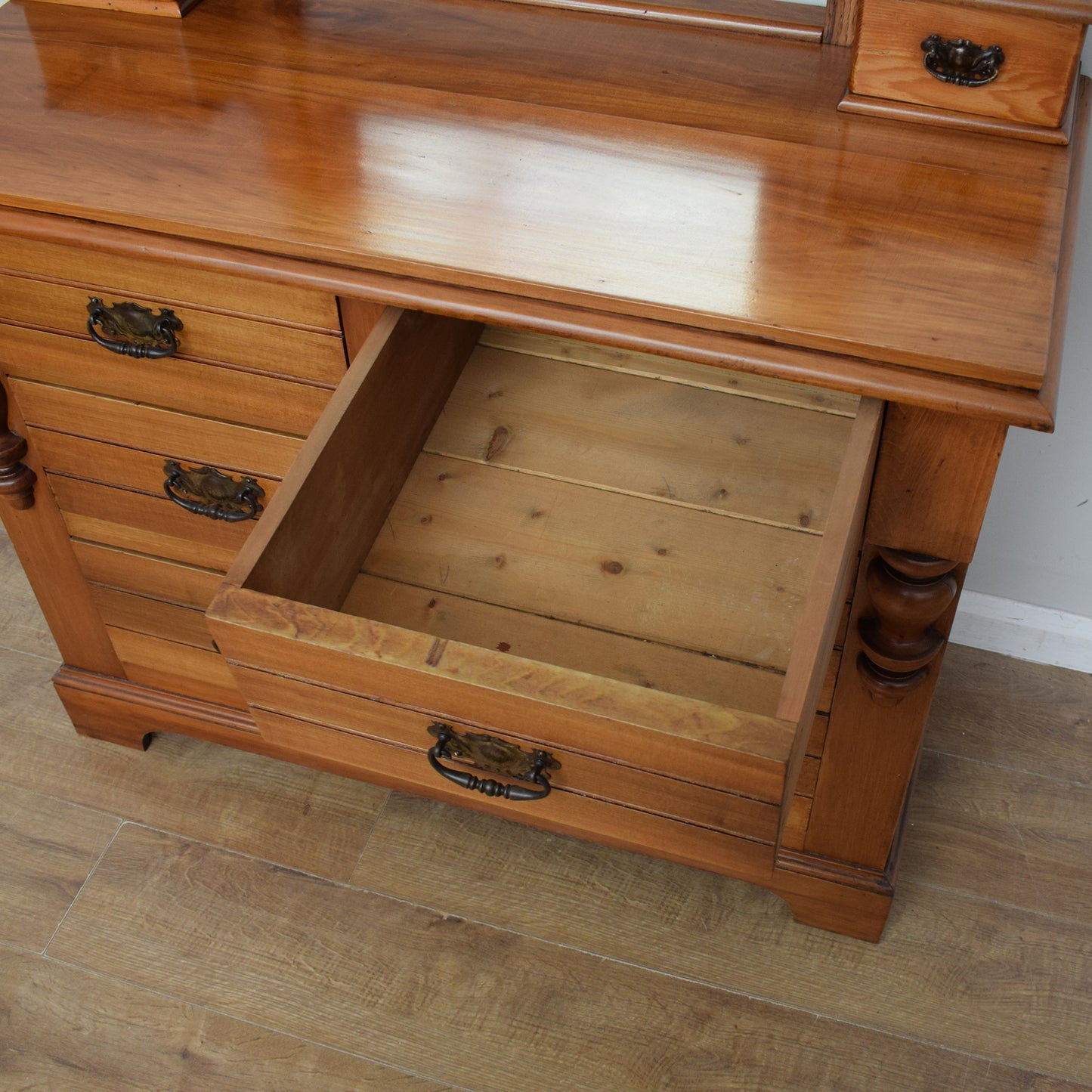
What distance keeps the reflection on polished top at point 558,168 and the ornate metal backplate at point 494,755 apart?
328 mm

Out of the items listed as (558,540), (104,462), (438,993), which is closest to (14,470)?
(104,462)

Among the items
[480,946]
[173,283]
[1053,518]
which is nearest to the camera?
[173,283]

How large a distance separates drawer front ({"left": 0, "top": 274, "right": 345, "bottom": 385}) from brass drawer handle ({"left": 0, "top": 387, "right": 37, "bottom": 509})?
143mm

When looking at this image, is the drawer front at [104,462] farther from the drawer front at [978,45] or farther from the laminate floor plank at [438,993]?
the drawer front at [978,45]

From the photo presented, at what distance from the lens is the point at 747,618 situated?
1027 millimetres

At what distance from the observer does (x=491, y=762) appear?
0.90m

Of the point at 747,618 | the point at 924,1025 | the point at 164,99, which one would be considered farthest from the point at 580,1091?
the point at 164,99

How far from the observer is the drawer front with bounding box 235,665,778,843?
0.82 m

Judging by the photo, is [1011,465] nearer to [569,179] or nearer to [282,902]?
[569,179]

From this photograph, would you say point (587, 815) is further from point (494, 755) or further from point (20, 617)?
point (20, 617)

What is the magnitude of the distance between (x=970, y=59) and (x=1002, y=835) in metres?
0.95

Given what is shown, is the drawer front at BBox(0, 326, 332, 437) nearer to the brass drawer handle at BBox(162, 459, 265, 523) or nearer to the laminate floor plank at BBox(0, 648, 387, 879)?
the brass drawer handle at BBox(162, 459, 265, 523)

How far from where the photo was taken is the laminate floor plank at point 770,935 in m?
1.33

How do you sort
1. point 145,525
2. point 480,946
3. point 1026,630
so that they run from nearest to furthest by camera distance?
point 145,525 → point 480,946 → point 1026,630
